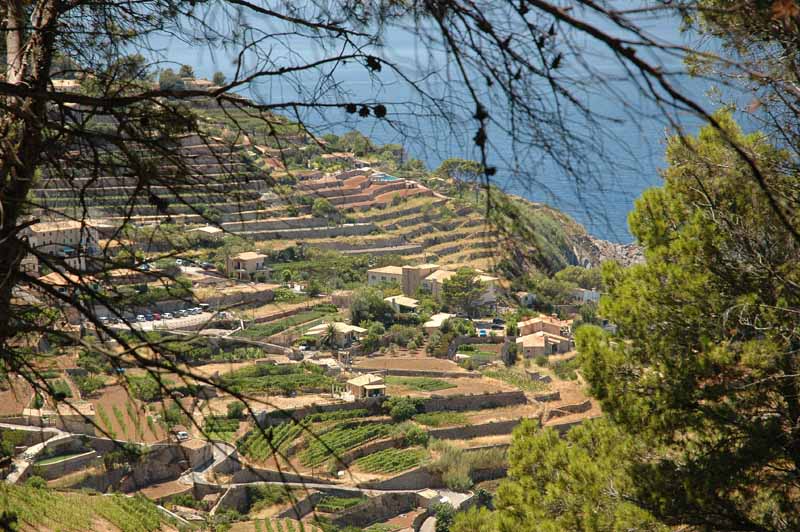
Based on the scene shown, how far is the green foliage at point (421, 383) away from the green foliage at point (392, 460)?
125 inches

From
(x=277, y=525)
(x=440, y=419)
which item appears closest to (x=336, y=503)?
(x=277, y=525)

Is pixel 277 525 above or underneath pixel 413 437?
underneath

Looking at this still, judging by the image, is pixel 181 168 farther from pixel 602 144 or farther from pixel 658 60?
pixel 658 60

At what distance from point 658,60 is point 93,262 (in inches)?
43.2

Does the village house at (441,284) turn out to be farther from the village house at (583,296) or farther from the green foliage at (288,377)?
the green foliage at (288,377)

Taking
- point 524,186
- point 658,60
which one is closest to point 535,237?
point 524,186

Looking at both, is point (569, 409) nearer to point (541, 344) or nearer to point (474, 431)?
point (474, 431)

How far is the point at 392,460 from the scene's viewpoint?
55.9 ft

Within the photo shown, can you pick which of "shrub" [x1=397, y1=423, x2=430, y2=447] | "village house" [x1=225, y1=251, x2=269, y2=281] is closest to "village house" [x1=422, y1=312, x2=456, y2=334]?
"village house" [x1=225, y1=251, x2=269, y2=281]

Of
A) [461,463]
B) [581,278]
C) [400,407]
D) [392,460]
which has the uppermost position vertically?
[581,278]

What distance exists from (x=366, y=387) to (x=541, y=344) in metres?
6.99

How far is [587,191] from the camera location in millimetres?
1319

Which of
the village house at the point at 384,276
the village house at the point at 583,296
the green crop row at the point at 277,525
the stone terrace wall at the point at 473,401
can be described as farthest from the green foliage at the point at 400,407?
the village house at the point at 583,296

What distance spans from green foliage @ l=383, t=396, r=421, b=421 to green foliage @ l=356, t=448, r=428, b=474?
134 centimetres
